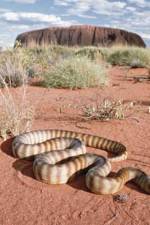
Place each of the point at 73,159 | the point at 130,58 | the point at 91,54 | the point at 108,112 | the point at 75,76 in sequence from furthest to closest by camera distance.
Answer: the point at 91,54, the point at 130,58, the point at 75,76, the point at 108,112, the point at 73,159

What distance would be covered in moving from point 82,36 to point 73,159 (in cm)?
5063

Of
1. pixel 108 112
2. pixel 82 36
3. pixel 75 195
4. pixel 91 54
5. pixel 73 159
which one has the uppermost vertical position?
pixel 82 36

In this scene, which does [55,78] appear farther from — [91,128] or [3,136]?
[3,136]

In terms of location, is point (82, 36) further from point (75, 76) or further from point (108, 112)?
point (108, 112)

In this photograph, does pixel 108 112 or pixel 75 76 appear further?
pixel 75 76

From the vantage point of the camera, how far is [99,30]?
56.4 meters

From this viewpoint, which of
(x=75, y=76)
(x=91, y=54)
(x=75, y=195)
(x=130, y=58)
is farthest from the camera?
(x=91, y=54)

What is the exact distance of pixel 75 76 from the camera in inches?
541

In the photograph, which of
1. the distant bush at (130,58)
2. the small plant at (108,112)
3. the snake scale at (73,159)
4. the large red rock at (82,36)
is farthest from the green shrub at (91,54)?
the large red rock at (82,36)

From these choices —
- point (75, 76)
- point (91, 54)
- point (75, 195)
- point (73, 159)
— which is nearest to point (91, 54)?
point (91, 54)

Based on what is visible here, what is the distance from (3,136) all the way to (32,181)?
160cm

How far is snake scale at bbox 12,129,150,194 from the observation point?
5.07m

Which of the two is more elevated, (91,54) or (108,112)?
(91,54)

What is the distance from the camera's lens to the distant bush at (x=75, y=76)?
1351 cm
